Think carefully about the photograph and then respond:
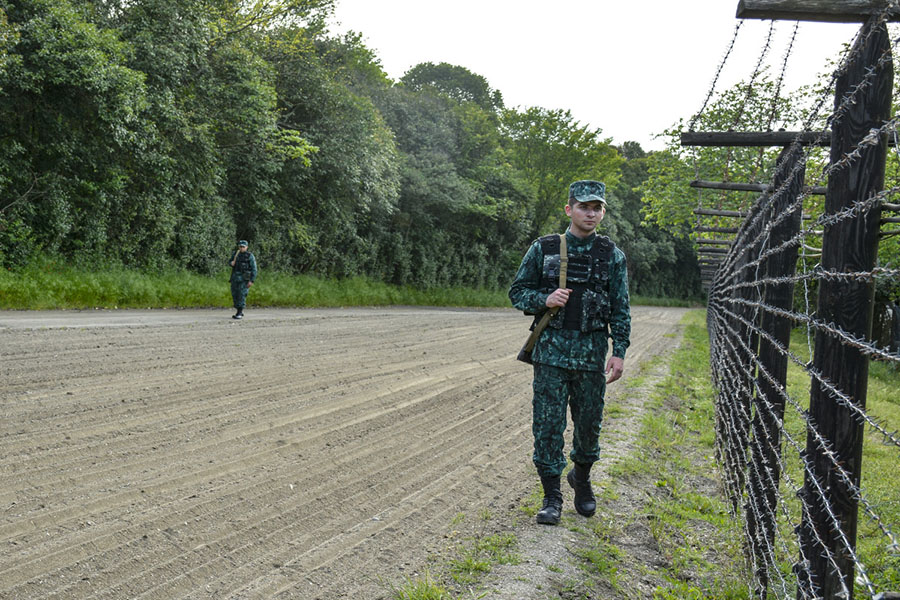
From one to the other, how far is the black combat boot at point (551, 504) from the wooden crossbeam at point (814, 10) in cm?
285

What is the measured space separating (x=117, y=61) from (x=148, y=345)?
8.77 m

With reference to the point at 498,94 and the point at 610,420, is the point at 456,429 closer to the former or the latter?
the point at 610,420

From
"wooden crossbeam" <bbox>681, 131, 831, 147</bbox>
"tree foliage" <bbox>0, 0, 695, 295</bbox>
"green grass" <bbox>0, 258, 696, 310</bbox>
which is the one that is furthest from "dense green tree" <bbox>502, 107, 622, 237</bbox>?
"wooden crossbeam" <bbox>681, 131, 831, 147</bbox>

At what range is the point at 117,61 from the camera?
15.6 metres

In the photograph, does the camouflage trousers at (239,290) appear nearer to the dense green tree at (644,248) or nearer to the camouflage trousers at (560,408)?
the camouflage trousers at (560,408)

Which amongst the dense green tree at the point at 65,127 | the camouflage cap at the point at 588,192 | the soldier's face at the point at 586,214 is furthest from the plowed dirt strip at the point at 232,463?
the dense green tree at the point at 65,127

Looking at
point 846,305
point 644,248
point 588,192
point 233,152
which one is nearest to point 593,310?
point 588,192

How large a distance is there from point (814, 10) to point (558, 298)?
79.5 inches

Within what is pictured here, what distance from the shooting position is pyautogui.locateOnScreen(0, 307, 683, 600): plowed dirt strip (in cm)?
355

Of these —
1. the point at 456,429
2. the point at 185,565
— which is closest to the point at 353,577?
the point at 185,565

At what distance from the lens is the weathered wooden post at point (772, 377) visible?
3600mm

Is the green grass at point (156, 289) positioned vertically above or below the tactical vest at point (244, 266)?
below

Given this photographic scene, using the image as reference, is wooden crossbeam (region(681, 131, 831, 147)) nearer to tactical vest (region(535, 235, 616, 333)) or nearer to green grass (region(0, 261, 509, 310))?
tactical vest (region(535, 235, 616, 333))

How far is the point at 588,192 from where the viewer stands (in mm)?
4273
